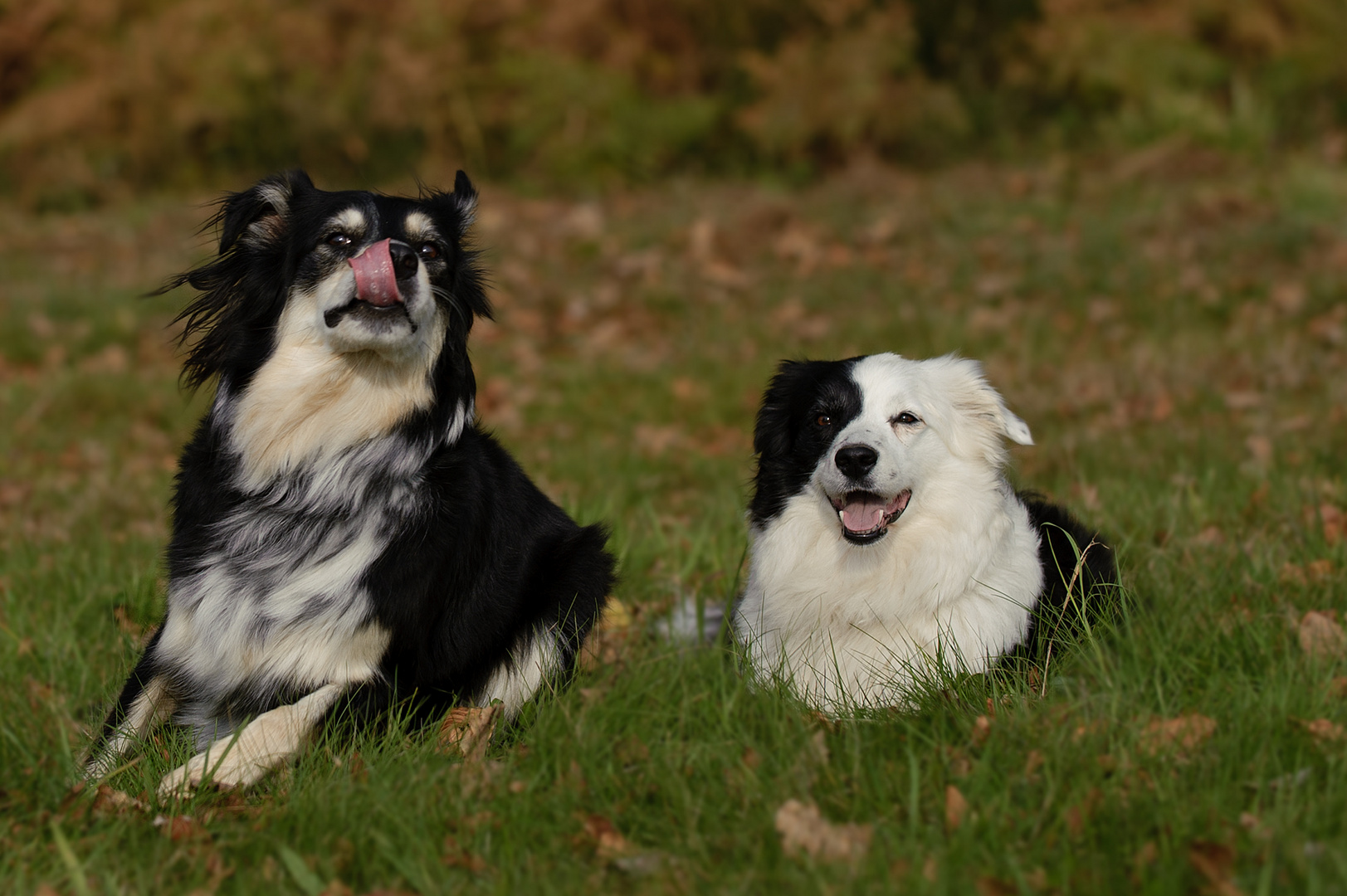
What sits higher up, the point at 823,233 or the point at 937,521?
the point at 823,233

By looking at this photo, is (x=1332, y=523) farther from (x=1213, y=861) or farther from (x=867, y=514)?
(x=1213, y=861)

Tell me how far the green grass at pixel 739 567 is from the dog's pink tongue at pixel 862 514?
55 centimetres

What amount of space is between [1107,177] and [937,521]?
9748 mm

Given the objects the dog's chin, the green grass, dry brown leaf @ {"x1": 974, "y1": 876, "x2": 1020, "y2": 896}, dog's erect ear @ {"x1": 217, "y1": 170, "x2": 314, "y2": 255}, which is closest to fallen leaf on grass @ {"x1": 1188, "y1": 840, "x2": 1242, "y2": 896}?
the green grass

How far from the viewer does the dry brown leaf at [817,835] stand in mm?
2510

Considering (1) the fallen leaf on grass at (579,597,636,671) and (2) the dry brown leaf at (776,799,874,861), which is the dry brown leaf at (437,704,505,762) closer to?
(1) the fallen leaf on grass at (579,597,636,671)

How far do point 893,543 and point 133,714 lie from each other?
221 cm

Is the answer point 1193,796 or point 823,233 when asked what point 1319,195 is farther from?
point 1193,796

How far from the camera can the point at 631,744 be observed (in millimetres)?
3018

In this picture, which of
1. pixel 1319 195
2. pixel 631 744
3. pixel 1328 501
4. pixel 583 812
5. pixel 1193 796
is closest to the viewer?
pixel 1193 796

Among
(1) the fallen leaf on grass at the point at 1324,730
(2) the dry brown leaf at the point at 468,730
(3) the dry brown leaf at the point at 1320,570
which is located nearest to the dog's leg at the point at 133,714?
(2) the dry brown leaf at the point at 468,730

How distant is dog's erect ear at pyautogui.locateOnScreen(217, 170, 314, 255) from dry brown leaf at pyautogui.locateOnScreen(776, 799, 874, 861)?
210 centimetres

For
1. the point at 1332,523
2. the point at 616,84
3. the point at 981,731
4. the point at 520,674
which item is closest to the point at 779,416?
the point at 520,674

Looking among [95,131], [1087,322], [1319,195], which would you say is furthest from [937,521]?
[95,131]
